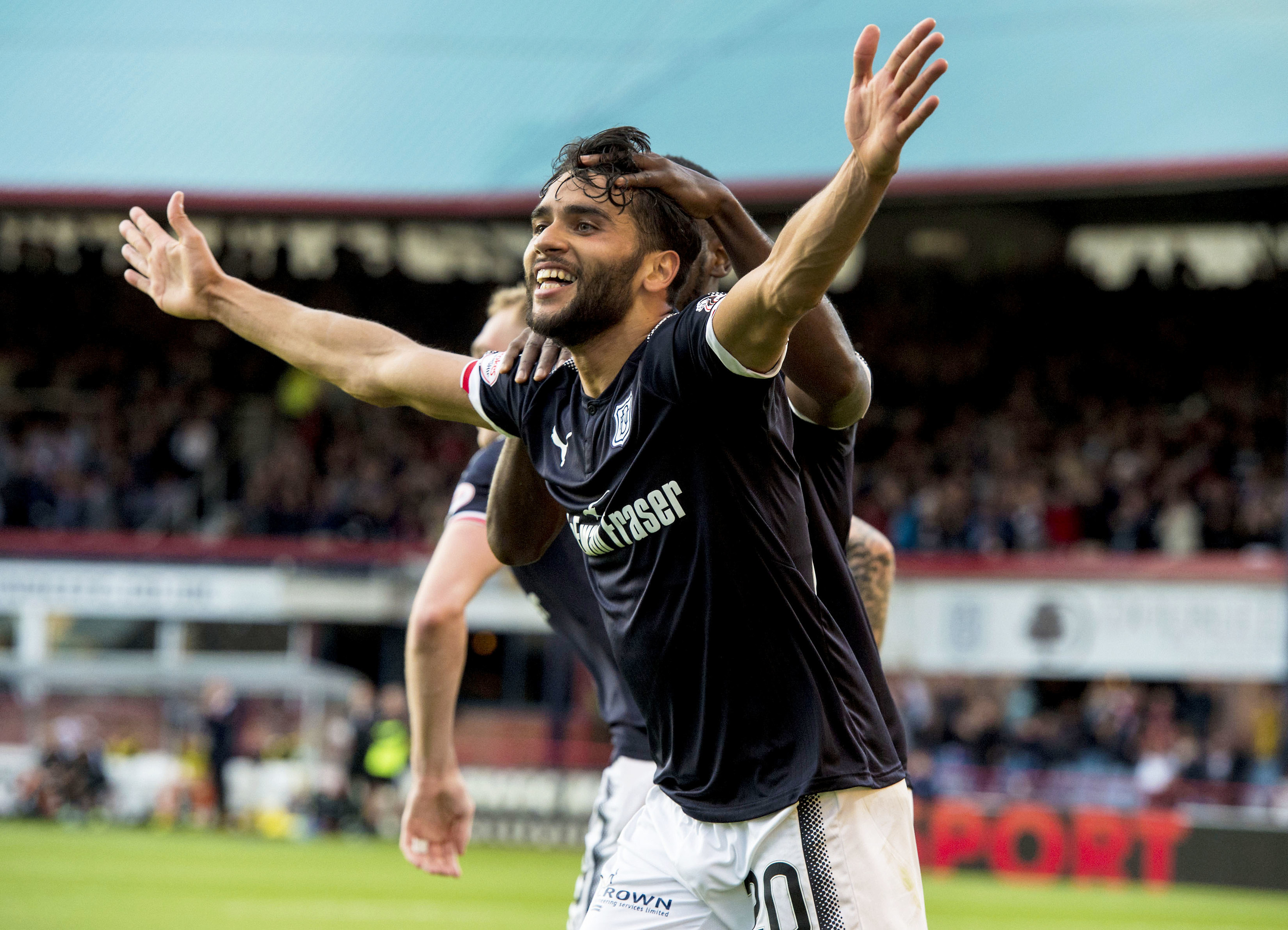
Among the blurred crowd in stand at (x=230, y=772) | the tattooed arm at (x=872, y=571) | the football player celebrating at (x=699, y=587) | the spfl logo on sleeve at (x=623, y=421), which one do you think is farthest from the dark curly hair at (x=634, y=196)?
the blurred crowd in stand at (x=230, y=772)

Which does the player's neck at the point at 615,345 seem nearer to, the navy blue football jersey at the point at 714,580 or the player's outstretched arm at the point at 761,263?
the navy blue football jersey at the point at 714,580

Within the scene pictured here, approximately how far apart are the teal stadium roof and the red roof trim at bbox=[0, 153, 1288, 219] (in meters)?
0.07

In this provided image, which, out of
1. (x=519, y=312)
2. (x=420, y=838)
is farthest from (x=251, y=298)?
(x=420, y=838)

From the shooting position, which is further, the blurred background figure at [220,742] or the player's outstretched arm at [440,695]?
the blurred background figure at [220,742]

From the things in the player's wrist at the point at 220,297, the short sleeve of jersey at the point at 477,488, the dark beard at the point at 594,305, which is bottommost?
the short sleeve of jersey at the point at 477,488

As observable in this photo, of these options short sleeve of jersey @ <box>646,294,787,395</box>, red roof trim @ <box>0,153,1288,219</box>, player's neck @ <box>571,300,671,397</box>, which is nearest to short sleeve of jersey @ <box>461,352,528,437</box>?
player's neck @ <box>571,300,671,397</box>

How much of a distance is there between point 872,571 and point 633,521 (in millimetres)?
1198

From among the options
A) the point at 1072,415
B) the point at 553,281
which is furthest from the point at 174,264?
the point at 1072,415

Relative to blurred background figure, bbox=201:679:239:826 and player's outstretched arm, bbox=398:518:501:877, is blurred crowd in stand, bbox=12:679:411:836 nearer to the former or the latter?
blurred background figure, bbox=201:679:239:826

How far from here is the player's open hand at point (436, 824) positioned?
5078 mm

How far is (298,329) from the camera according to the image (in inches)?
177

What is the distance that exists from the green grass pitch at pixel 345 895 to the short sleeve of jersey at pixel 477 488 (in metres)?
6.55

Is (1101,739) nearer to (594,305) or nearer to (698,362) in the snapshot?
(594,305)

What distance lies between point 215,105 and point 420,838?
24.1m
